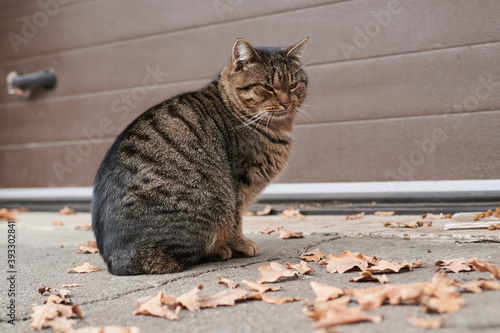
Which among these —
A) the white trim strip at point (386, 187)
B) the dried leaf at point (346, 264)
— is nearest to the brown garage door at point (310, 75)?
the white trim strip at point (386, 187)

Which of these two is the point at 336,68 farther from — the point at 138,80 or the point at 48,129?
the point at 48,129

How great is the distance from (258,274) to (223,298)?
356mm

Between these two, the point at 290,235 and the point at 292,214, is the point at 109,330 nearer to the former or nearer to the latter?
the point at 290,235

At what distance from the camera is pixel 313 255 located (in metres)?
1.89

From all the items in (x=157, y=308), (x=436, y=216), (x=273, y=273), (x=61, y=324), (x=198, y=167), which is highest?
(x=436, y=216)

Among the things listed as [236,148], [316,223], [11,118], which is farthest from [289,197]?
[11,118]

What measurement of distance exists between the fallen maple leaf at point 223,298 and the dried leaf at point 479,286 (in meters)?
0.58

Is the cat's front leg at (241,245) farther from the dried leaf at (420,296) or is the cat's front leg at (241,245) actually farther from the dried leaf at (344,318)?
the dried leaf at (344,318)

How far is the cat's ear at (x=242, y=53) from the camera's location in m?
2.02

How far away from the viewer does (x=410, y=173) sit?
3084mm

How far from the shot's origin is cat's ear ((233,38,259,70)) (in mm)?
2016

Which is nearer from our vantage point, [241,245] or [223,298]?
[223,298]

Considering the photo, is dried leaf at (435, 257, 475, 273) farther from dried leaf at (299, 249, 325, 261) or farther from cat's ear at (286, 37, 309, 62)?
cat's ear at (286, 37, 309, 62)

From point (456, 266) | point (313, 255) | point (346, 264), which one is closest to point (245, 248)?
point (313, 255)
